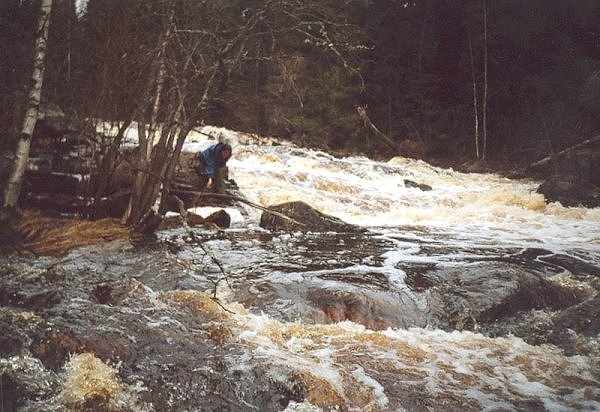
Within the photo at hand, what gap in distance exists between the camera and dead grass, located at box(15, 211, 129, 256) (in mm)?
5652

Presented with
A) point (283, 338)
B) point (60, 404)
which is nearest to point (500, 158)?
point (283, 338)

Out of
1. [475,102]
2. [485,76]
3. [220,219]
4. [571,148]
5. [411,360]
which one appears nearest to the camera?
[411,360]

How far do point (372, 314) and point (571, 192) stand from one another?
375 inches

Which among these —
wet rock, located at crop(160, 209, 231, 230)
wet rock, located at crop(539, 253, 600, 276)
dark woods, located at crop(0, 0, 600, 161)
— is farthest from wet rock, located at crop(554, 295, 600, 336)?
dark woods, located at crop(0, 0, 600, 161)

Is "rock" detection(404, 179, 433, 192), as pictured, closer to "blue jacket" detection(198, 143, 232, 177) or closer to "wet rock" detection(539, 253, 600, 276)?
"wet rock" detection(539, 253, 600, 276)

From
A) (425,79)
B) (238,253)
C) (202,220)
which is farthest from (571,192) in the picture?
(425,79)

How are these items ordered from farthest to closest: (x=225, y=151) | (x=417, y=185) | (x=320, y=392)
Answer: (x=417, y=185) → (x=225, y=151) → (x=320, y=392)

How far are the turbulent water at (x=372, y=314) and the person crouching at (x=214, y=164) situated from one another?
53cm

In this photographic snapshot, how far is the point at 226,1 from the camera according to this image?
704cm

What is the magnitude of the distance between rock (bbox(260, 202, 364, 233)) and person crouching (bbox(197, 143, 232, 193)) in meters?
1.00

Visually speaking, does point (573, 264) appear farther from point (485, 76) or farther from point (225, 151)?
point (485, 76)

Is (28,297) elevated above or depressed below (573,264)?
below

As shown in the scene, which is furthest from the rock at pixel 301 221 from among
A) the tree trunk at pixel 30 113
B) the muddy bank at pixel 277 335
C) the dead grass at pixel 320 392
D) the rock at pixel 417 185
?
the rock at pixel 417 185

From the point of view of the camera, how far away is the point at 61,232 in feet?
20.1
